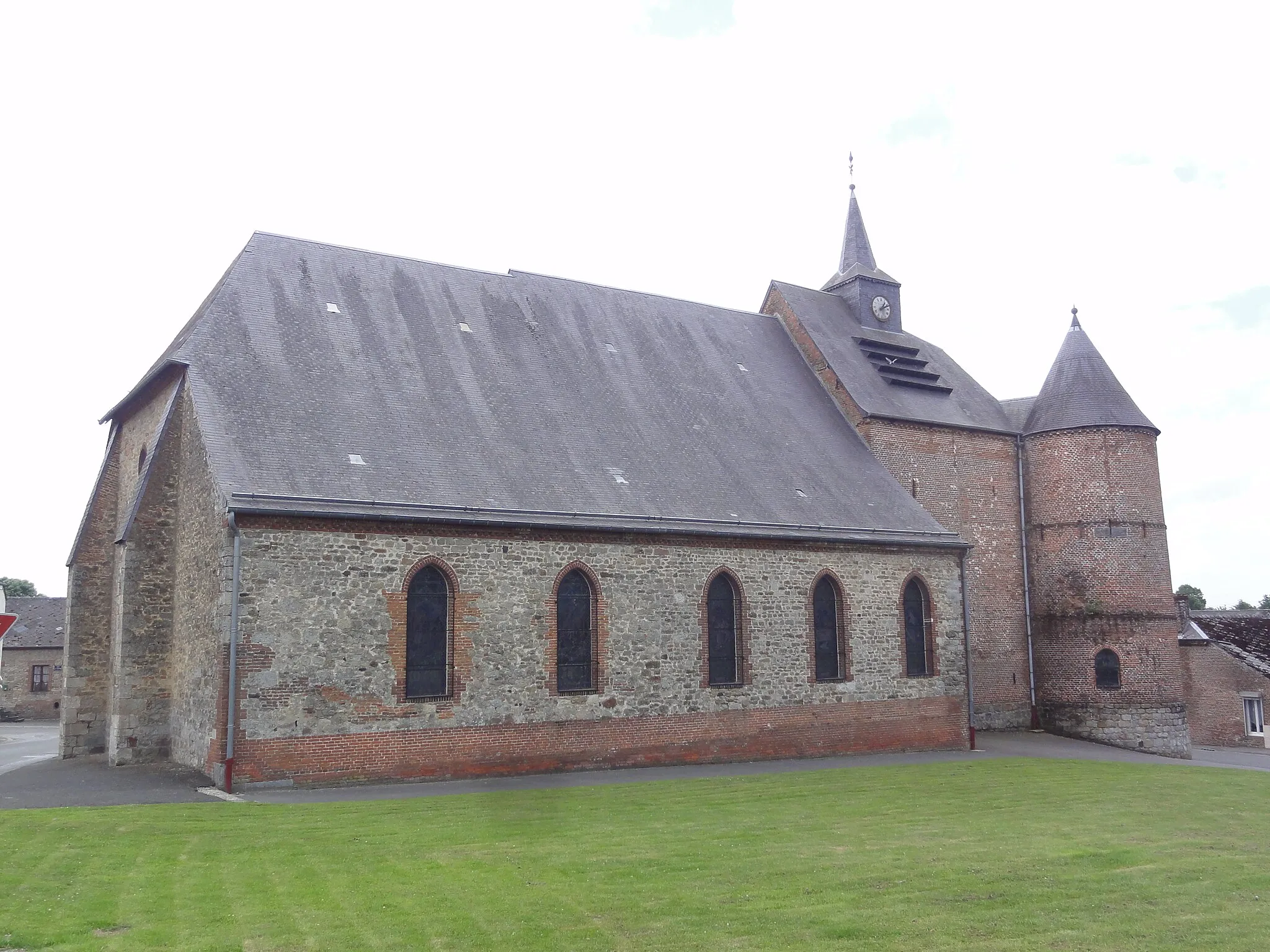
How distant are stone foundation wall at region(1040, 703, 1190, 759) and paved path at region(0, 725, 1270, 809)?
2037 millimetres

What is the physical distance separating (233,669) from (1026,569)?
20.4 metres

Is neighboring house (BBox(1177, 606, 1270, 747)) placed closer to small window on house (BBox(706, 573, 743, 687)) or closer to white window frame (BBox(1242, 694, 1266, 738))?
white window frame (BBox(1242, 694, 1266, 738))

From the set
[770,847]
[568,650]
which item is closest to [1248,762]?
[568,650]

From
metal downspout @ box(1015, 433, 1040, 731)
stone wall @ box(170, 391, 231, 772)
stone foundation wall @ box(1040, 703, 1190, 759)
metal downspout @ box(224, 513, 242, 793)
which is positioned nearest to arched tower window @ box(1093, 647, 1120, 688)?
stone foundation wall @ box(1040, 703, 1190, 759)

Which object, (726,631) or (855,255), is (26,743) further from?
(855,255)

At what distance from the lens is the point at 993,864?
33.3 ft

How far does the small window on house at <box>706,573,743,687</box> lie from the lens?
1980 centimetres

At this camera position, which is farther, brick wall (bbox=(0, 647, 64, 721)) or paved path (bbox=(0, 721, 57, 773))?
brick wall (bbox=(0, 647, 64, 721))

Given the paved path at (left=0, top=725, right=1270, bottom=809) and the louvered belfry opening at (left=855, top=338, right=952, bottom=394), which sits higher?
the louvered belfry opening at (left=855, top=338, right=952, bottom=394)

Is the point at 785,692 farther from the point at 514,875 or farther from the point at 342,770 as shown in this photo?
the point at 514,875

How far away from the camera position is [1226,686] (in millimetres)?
31297

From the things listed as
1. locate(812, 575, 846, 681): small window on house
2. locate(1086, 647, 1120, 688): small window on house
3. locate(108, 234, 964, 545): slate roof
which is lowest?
locate(1086, 647, 1120, 688): small window on house

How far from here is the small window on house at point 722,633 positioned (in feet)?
65.0

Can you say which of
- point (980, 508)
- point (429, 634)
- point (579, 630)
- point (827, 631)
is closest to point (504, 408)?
point (579, 630)
